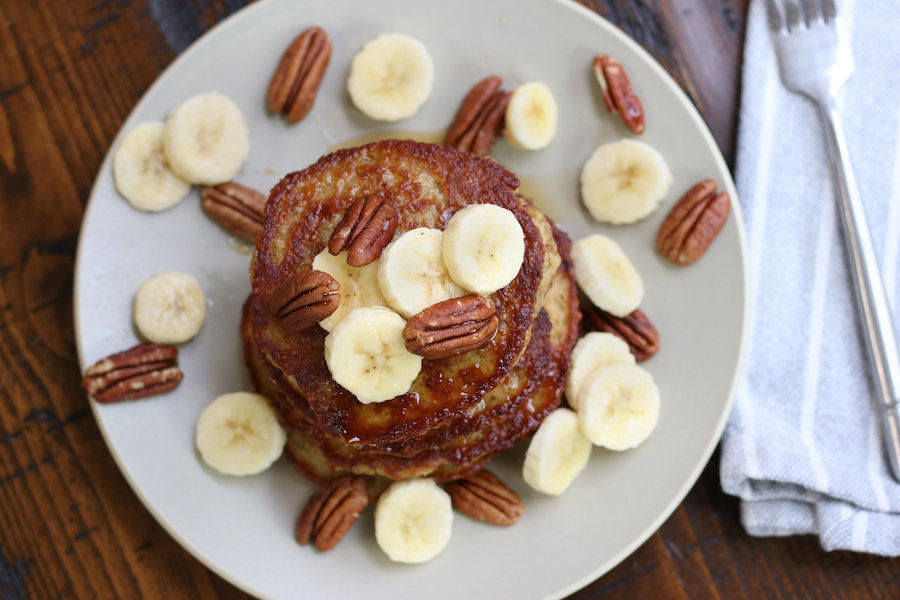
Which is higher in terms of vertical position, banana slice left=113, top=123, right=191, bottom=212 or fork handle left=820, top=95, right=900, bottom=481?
banana slice left=113, top=123, right=191, bottom=212

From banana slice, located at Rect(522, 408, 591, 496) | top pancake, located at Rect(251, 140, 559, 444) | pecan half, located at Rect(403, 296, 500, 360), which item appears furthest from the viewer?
banana slice, located at Rect(522, 408, 591, 496)

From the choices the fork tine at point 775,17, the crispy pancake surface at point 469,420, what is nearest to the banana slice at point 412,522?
the crispy pancake surface at point 469,420

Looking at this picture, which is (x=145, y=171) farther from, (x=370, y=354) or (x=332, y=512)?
(x=332, y=512)

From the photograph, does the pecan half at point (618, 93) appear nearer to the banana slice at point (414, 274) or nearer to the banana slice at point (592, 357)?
the banana slice at point (592, 357)

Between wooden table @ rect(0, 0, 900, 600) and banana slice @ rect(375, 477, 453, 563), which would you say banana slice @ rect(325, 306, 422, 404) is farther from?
wooden table @ rect(0, 0, 900, 600)

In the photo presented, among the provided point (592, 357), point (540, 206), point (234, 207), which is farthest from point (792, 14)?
point (234, 207)

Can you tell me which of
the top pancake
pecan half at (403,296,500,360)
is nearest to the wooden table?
the top pancake
